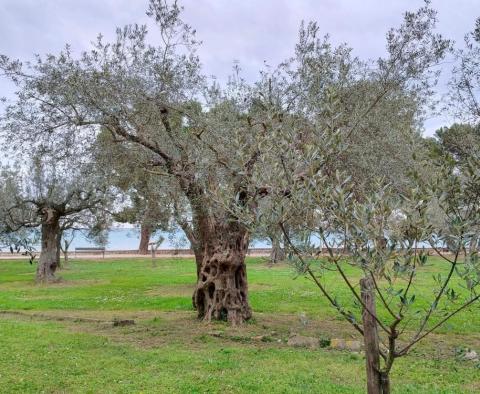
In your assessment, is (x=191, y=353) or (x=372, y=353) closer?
(x=372, y=353)

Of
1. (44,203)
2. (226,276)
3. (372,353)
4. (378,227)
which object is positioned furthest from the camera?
(44,203)

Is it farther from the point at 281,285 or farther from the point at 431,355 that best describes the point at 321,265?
the point at 281,285

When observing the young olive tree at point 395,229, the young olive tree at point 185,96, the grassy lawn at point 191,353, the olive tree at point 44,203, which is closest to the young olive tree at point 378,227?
the young olive tree at point 395,229

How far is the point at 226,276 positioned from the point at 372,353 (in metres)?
8.23

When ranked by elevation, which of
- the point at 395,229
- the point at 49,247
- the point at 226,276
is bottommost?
the point at 226,276

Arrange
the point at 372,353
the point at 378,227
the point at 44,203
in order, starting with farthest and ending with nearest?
the point at 44,203
the point at 372,353
the point at 378,227

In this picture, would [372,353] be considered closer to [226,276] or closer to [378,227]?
[378,227]

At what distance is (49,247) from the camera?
2617 cm

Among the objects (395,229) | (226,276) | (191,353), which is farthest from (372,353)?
(226,276)

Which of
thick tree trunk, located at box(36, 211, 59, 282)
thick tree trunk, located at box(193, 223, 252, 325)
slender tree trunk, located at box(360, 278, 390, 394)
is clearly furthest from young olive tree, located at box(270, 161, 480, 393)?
thick tree trunk, located at box(36, 211, 59, 282)

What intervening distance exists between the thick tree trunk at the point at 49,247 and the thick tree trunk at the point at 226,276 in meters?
15.3

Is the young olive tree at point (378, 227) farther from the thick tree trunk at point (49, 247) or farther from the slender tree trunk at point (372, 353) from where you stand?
the thick tree trunk at point (49, 247)

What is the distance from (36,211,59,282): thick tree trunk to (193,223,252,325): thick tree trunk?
15303 mm

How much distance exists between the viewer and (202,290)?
13.1 metres
